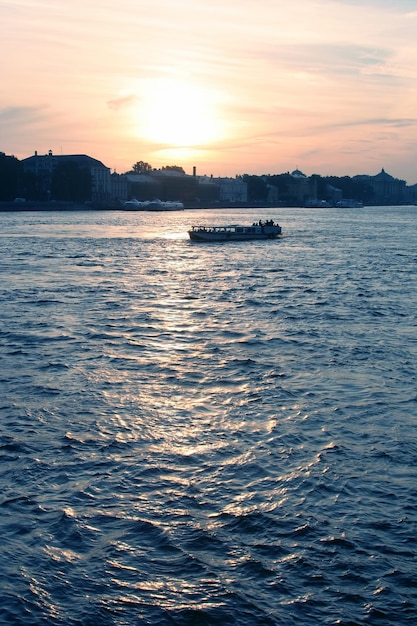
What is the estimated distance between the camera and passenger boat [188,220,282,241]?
52.7 meters

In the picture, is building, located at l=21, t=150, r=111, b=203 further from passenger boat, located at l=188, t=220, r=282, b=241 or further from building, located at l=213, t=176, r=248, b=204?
passenger boat, located at l=188, t=220, r=282, b=241

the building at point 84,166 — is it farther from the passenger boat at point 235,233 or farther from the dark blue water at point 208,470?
the dark blue water at point 208,470

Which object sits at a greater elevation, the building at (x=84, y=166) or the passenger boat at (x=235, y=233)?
the building at (x=84, y=166)

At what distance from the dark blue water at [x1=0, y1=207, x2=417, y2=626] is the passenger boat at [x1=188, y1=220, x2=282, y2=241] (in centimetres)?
3352

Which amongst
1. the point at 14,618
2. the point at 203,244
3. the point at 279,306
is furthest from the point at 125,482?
the point at 203,244

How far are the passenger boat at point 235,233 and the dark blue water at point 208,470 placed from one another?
3352 cm

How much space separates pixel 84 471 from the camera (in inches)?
335

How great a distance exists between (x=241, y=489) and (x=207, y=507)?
0.57m

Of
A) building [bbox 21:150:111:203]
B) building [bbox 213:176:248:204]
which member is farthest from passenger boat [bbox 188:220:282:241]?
building [bbox 213:176:248:204]

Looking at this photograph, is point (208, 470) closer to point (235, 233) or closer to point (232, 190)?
point (235, 233)

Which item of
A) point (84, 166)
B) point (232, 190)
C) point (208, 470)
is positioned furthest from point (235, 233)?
point (232, 190)

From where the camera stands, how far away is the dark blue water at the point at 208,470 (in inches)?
245

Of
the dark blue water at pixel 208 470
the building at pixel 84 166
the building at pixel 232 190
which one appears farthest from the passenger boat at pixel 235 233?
the building at pixel 232 190

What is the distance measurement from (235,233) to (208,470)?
4579 centimetres
